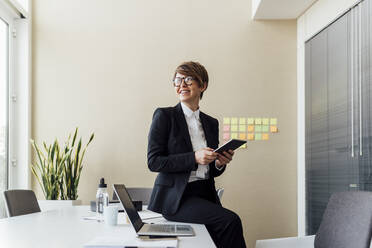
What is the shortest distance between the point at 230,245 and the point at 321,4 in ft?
10.7

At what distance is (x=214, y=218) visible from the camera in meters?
2.25

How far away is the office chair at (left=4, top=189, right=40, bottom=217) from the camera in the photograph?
9.54ft

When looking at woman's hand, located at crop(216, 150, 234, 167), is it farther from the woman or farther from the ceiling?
the ceiling

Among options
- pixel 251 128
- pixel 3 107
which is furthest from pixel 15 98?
pixel 251 128

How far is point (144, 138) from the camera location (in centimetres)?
530

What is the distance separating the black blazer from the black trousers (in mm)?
51

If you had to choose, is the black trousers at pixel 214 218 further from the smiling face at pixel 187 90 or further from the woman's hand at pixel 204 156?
the smiling face at pixel 187 90

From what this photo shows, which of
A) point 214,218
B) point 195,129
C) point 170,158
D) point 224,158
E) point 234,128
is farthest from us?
point 234,128

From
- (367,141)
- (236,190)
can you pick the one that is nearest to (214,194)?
(367,141)

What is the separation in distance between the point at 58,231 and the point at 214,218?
0.75 meters

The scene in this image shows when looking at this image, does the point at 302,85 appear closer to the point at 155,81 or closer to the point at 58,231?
the point at 155,81

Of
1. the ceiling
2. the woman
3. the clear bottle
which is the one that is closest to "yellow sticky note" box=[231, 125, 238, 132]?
the ceiling

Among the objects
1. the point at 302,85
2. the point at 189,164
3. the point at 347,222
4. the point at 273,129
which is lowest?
the point at 347,222

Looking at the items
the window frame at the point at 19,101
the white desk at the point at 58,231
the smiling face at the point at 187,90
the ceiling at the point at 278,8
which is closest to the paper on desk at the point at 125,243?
the white desk at the point at 58,231
